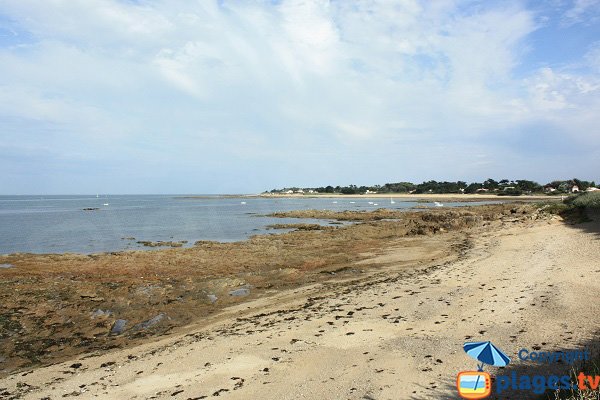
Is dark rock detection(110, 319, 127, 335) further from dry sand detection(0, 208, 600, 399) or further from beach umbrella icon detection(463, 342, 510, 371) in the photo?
beach umbrella icon detection(463, 342, 510, 371)

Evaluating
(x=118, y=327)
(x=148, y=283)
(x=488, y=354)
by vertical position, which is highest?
(x=488, y=354)

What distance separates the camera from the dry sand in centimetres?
694

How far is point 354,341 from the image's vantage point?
346 inches

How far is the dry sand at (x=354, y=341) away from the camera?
6.94 metres

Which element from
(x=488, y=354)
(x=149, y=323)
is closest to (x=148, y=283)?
(x=149, y=323)

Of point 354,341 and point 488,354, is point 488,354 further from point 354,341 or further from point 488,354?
point 354,341

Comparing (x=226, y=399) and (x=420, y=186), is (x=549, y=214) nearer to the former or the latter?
(x=226, y=399)

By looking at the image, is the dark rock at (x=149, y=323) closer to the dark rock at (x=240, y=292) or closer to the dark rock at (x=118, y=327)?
the dark rock at (x=118, y=327)

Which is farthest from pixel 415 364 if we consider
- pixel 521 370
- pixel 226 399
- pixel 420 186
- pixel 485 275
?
pixel 420 186

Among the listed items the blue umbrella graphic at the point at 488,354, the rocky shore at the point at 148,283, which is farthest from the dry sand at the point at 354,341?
the rocky shore at the point at 148,283

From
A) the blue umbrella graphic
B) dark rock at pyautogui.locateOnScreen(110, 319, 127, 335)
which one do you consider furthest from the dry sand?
dark rock at pyautogui.locateOnScreen(110, 319, 127, 335)

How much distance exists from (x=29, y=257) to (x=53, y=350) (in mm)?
18946

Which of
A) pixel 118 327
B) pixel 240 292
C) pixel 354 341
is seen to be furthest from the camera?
pixel 240 292

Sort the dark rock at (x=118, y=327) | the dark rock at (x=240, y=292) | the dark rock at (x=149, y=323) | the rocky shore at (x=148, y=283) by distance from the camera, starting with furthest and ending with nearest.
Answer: the dark rock at (x=240, y=292), the dark rock at (x=149, y=323), the dark rock at (x=118, y=327), the rocky shore at (x=148, y=283)
